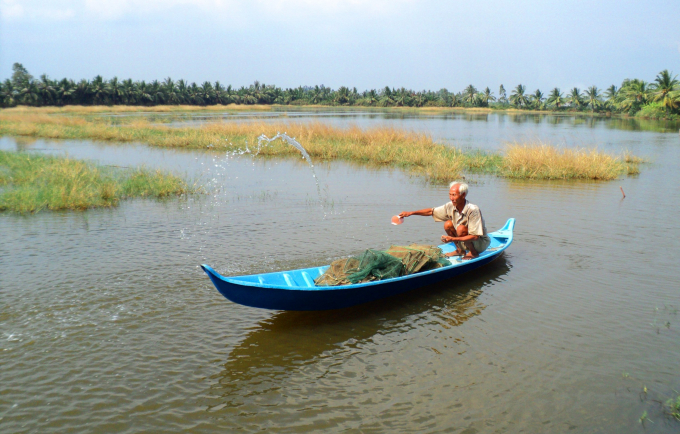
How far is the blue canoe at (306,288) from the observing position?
478cm

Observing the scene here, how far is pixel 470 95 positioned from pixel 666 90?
60.0 metres

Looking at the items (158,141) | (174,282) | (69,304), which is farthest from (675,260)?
(158,141)

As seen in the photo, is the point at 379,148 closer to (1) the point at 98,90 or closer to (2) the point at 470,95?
(1) the point at 98,90

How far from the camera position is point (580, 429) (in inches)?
153

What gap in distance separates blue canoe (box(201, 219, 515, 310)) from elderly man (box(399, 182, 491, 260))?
0.22 metres

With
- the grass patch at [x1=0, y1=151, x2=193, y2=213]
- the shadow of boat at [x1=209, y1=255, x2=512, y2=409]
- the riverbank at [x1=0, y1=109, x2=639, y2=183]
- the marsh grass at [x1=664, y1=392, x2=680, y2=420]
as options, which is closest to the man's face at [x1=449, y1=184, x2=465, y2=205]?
the shadow of boat at [x1=209, y1=255, x2=512, y2=409]

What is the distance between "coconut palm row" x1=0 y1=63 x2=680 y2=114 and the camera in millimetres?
53969

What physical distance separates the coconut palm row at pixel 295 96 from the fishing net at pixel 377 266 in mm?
56929

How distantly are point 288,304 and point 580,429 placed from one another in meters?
2.90

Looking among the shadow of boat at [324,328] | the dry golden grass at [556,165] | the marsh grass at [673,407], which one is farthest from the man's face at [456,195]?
the dry golden grass at [556,165]

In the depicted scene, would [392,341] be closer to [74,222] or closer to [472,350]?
[472,350]

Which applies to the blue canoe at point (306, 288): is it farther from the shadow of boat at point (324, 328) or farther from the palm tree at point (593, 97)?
the palm tree at point (593, 97)

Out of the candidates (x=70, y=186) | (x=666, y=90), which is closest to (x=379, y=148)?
(x=70, y=186)

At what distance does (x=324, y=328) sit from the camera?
18.1 feet
